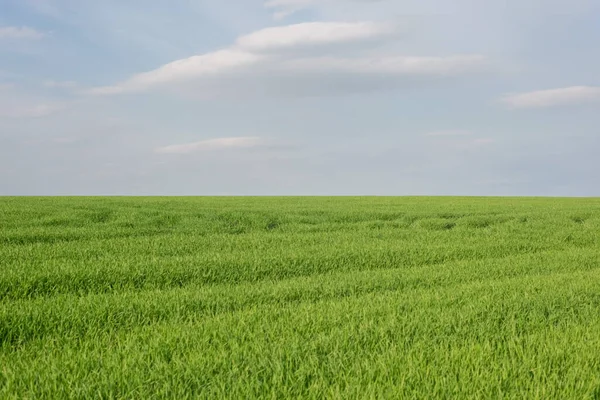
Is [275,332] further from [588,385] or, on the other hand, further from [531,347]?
[588,385]

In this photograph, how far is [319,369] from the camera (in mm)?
4551

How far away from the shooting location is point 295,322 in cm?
599

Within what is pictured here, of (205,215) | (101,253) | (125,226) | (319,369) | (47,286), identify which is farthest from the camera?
(205,215)

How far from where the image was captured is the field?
4297mm

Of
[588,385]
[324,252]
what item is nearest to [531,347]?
[588,385]

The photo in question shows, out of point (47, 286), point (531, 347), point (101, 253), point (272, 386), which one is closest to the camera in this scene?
point (272, 386)

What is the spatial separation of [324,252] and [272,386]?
24.6ft

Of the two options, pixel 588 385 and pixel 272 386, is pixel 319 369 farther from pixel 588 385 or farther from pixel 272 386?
pixel 588 385

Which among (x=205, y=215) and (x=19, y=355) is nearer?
(x=19, y=355)

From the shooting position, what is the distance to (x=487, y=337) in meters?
5.62

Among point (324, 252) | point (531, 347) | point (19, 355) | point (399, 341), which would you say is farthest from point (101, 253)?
point (531, 347)

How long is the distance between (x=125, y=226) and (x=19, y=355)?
13162 millimetres

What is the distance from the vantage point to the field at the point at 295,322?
430cm

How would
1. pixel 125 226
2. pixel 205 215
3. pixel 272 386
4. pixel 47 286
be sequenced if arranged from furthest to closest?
1. pixel 205 215
2. pixel 125 226
3. pixel 47 286
4. pixel 272 386
